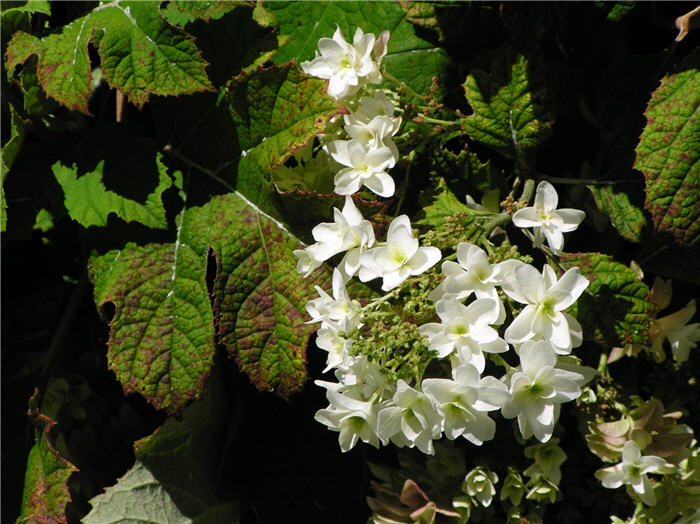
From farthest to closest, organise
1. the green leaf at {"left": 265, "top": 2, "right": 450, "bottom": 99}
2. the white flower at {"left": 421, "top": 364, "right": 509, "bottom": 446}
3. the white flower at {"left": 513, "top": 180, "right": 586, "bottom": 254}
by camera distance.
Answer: the green leaf at {"left": 265, "top": 2, "right": 450, "bottom": 99} → the white flower at {"left": 513, "top": 180, "right": 586, "bottom": 254} → the white flower at {"left": 421, "top": 364, "right": 509, "bottom": 446}

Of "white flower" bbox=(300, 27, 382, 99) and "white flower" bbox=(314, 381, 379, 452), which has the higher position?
"white flower" bbox=(300, 27, 382, 99)

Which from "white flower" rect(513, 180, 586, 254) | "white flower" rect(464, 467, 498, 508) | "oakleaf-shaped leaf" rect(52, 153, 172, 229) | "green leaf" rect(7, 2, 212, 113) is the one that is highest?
"green leaf" rect(7, 2, 212, 113)

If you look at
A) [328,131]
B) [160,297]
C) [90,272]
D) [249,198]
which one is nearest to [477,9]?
[328,131]

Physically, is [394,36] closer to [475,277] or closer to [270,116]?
[270,116]

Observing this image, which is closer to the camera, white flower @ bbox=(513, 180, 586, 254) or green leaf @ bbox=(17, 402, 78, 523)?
white flower @ bbox=(513, 180, 586, 254)

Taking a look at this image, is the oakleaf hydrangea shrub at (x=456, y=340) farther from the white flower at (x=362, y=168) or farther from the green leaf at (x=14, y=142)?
the green leaf at (x=14, y=142)

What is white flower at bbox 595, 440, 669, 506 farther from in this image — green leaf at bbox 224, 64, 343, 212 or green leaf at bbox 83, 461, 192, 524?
green leaf at bbox 83, 461, 192, 524

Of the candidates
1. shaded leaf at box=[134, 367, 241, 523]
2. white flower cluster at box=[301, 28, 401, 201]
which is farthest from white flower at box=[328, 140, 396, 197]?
shaded leaf at box=[134, 367, 241, 523]

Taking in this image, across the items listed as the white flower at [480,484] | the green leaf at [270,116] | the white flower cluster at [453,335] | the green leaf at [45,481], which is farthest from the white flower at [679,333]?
the green leaf at [45,481]

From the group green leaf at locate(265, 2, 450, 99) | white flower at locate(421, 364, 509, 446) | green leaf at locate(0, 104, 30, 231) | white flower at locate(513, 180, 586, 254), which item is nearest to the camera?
white flower at locate(421, 364, 509, 446)
